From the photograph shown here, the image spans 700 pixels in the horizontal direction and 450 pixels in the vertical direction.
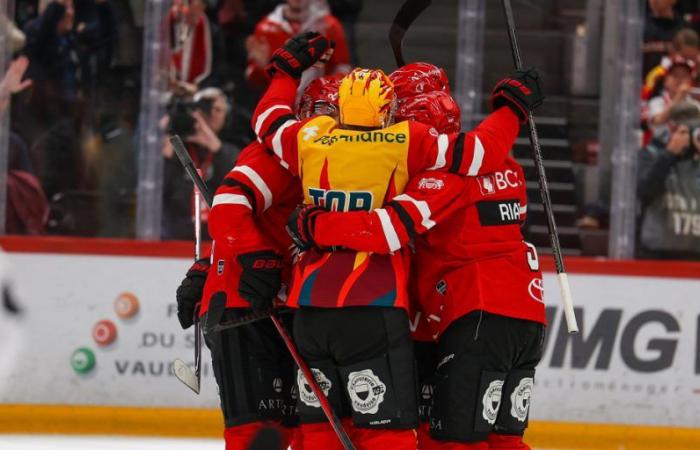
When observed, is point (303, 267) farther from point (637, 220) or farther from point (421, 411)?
point (637, 220)

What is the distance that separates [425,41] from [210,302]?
2294 millimetres

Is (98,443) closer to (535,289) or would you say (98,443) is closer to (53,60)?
(53,60)

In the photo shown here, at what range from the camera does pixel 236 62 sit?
6168 mm

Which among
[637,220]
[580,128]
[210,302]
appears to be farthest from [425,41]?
[210,302]

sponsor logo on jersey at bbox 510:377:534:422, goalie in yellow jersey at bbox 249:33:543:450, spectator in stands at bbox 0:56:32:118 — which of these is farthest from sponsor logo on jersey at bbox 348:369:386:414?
spectator in stands at bbox 0:56:32:118

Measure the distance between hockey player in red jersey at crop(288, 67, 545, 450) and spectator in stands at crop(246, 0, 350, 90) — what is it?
2.21 metres

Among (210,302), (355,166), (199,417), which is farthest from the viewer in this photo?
(199,417)

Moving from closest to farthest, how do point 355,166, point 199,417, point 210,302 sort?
point 355,166 → point 210,302 → point 199,417

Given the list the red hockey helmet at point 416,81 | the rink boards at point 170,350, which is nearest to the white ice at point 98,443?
the rink boards at point 170,350

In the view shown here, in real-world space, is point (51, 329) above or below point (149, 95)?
below

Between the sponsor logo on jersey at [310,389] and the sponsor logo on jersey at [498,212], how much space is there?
579 millimetres

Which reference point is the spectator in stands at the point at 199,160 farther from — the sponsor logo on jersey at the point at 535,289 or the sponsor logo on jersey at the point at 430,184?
the sponsor logo on jersey at the point at 430,184

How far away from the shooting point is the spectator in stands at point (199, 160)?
6.05 meters

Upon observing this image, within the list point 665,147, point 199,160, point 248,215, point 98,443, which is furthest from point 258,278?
point 665,147
